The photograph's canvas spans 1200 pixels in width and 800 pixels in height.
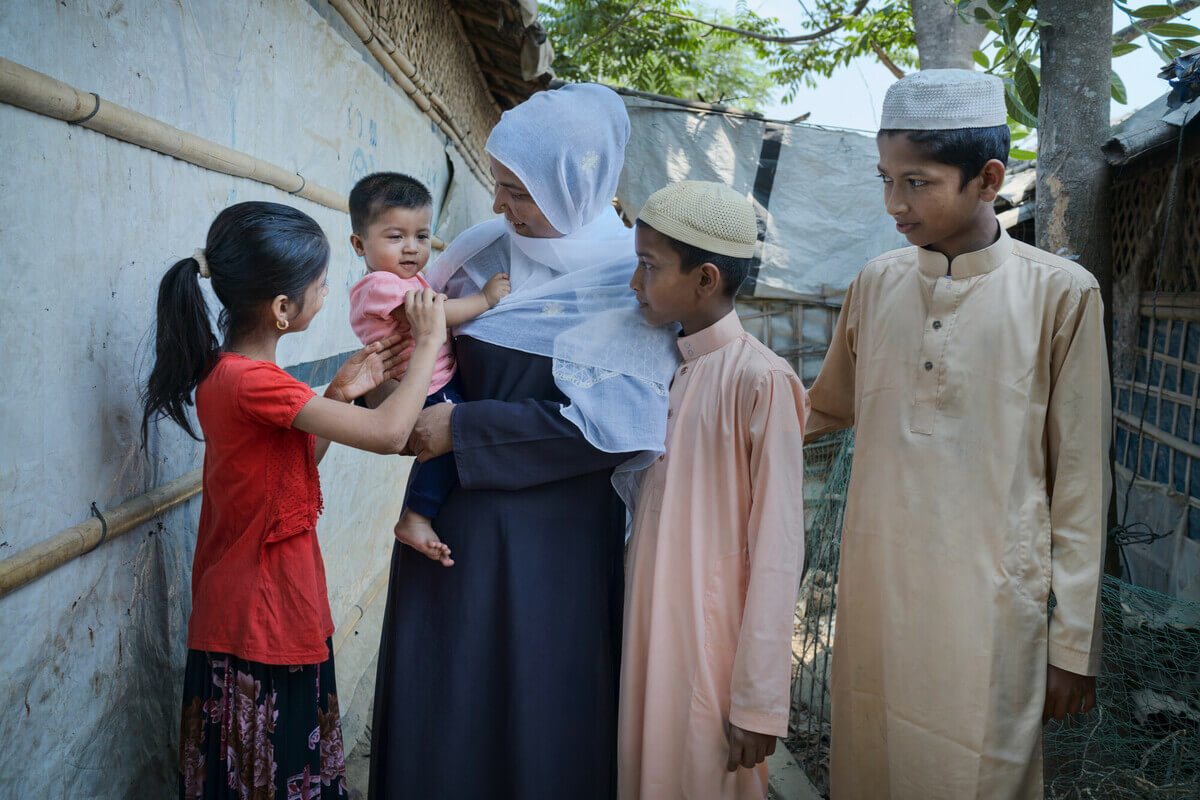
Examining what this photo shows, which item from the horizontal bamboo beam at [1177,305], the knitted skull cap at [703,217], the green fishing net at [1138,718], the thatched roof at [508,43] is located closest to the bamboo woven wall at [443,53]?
the thatched roof at [508,43]

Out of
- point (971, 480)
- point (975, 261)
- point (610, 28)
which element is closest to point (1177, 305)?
point (975, 261)

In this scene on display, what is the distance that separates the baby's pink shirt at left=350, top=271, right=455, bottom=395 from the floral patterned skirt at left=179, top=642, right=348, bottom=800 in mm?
687

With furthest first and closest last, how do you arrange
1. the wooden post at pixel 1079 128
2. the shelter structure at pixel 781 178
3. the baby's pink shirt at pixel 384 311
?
the shelter structure at pixel 781 178 < the wooden post at pixel 1079 128 < the baby's pink shirt at pixel 384 311

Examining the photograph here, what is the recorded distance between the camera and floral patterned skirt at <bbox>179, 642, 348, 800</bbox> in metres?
1.61

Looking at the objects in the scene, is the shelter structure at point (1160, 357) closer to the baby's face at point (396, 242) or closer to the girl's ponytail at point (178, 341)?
the baby's face at point (396, 242)

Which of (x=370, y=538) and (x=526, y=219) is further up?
(x=526, y=219)

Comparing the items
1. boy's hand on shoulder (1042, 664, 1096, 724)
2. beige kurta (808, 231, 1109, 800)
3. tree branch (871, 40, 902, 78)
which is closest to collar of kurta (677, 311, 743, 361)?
beige kurta (808, 231, 1109, 800)

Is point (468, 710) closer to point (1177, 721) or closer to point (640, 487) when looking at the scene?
point (640, 487)

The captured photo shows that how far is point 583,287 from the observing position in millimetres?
1863

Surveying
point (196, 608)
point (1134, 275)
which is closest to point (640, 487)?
point (196, 608)

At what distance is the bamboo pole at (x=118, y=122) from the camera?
1.20 m

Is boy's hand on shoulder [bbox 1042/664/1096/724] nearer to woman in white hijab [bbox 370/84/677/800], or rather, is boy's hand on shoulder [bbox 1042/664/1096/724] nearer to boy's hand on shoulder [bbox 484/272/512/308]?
woman in white hijab [bbox 370/84/677/800]

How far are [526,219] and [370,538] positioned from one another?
94.2 inches

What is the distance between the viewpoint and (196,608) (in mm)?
1592
